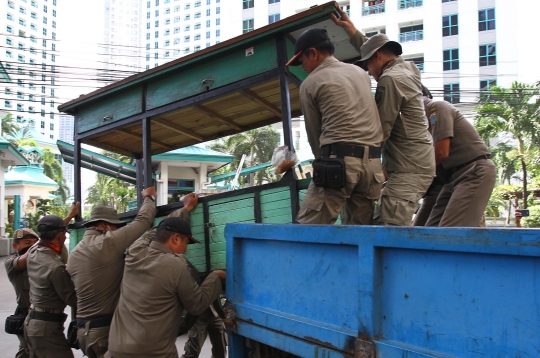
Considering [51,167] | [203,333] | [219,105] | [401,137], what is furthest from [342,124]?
[51,167]

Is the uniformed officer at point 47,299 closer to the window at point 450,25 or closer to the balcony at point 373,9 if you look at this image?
the window at point 450,25

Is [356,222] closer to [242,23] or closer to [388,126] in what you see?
[388,126]

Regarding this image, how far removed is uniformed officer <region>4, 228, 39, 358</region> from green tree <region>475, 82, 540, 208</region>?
68.4 ft

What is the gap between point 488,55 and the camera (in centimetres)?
3089

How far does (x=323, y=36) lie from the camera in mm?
2895

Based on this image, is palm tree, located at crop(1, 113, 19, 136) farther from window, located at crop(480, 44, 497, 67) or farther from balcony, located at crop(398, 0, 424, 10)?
window, located at crop(480, 44, 497, 67)

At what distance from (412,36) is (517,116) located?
14.1 m

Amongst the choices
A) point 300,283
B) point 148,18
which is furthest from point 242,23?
point 148,18

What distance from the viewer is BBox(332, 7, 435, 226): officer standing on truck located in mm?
2738

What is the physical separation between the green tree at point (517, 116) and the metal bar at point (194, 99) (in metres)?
20.1

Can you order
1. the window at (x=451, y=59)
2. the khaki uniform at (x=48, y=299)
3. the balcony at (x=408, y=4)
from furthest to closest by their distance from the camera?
the balcony at (x=408, y=4) < the window at (x=451, y=59) < the khaki uniform at (x=48, y=299)

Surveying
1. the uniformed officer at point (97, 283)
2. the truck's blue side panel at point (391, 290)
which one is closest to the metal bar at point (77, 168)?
the uniformed officer at point (97, 283)

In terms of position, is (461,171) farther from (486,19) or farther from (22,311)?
(486,19)

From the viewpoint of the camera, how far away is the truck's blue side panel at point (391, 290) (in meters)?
1.45
